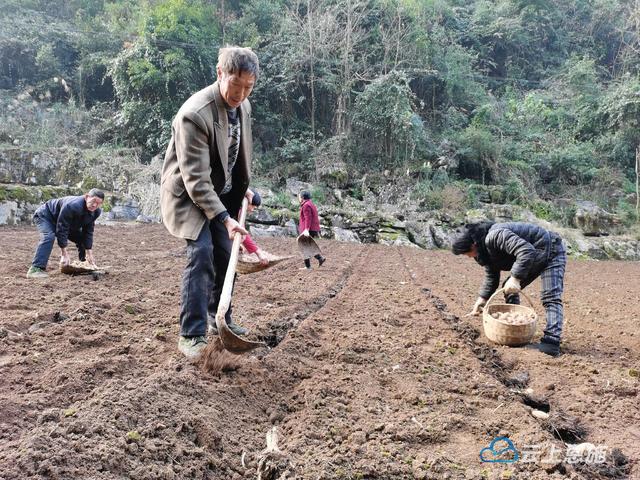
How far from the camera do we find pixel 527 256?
11.5ft

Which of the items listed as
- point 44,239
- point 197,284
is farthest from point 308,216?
point 197,284

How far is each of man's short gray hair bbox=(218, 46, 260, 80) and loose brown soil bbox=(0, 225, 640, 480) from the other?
1.61 m

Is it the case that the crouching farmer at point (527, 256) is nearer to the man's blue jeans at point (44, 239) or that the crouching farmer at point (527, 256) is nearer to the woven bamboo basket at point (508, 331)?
the woven bamboo basket at point (508, 331)

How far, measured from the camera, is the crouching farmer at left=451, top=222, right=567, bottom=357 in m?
3.56

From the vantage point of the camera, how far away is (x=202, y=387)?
2.41m

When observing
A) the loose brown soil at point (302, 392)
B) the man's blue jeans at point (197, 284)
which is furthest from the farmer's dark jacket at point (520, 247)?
the man's blue jeans at point (197, 284)

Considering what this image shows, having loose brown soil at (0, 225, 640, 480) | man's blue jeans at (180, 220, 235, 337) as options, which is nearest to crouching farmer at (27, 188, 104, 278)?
loose brown soil at (0, 225, 640, 480)

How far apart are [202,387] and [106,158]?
14.9m

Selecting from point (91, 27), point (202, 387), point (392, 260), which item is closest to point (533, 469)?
point (202, 387)

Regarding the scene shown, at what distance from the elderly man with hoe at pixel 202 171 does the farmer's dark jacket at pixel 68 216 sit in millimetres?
3190

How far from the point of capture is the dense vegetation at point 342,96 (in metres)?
17.4

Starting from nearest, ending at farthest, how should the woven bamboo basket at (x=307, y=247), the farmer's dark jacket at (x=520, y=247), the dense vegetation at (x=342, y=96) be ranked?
the farmer's dark jacket at (x=520, y=247)
the woven bamboo basket at (x=307, y=247)
the dense vegetation at (x=342, y=96)

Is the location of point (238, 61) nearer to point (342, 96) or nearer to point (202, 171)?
point (202, 171)

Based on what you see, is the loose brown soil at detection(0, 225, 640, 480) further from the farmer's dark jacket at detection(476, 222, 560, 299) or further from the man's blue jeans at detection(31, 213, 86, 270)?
the farmer's dark jacket at detection(476, 222, 560, 299)
